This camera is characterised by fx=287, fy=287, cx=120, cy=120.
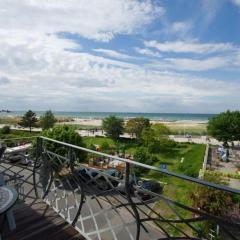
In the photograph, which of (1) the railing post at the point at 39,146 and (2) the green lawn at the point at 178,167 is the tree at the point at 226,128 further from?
(1) the railing post at the point at 39,146

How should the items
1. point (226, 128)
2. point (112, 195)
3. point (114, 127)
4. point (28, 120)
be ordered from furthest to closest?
point (28, 120), point (114, 127), point (226, 128), point (112, 195)

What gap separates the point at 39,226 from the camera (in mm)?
4039

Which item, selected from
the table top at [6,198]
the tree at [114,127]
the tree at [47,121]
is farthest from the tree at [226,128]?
the table top at [6,198]

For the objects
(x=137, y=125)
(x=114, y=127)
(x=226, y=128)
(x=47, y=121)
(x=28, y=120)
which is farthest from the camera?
(x=28, y=120)

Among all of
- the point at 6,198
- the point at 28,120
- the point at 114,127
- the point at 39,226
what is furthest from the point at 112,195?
the point at 28,120

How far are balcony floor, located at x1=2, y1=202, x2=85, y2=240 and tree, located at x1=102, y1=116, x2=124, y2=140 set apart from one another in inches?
1521

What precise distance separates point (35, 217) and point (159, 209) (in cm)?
919

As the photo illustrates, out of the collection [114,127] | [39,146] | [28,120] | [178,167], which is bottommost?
[178,167]

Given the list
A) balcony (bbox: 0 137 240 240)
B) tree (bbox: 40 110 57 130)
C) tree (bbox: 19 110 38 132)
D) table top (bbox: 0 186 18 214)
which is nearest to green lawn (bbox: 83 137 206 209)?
balcony (bbox: 0 137 240 240)

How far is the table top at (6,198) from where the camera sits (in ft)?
9.04

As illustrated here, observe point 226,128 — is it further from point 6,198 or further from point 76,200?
point 6,198

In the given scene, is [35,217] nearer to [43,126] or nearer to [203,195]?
[203,195]

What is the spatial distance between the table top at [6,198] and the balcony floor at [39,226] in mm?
928

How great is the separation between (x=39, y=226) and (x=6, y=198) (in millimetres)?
1263
